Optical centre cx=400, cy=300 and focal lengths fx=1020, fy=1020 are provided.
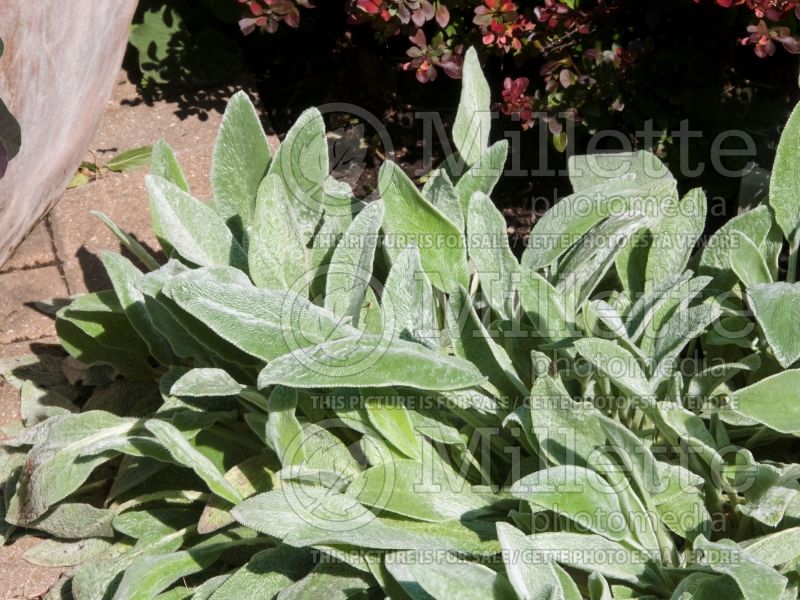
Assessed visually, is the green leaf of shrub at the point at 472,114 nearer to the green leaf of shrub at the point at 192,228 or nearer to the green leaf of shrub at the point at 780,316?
the green leaf of shrub at the point at 192,228

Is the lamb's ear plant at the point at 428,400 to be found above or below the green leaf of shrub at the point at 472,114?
below

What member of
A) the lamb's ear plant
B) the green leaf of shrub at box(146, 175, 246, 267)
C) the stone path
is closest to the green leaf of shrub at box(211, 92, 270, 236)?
the lamb's ear plant

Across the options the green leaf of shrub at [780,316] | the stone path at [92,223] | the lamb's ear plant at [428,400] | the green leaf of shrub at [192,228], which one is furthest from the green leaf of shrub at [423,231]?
the stone path at [92,223]

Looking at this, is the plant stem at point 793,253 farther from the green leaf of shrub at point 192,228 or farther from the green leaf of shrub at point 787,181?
the green leaf of shrub at point 192,228

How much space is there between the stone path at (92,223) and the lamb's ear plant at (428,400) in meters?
0.27

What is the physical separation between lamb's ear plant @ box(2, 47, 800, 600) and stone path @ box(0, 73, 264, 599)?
275 mm

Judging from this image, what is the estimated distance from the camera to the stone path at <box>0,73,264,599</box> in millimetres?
2510

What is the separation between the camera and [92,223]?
276 cm

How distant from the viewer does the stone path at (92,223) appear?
8.23ft

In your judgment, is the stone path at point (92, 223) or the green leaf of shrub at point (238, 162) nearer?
the green leaf of shrub at point (238, 162)

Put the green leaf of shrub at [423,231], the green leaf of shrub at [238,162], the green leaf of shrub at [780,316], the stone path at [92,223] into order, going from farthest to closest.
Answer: the stone path at [92,223], the green leaf of shrub at [238,162], the green leaf of shrub at [423,231], the green leaf of shrub at [780,316]

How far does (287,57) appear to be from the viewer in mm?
3311

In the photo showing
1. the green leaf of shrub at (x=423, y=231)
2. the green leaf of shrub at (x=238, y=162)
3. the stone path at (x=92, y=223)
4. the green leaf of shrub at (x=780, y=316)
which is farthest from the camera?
the stone path at (x=92, y=223)

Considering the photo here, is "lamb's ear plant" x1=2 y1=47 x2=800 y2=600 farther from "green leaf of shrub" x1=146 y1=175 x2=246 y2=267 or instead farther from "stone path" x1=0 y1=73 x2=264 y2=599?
"stone path" x1=0 y1=73 x2=264 y2=599
